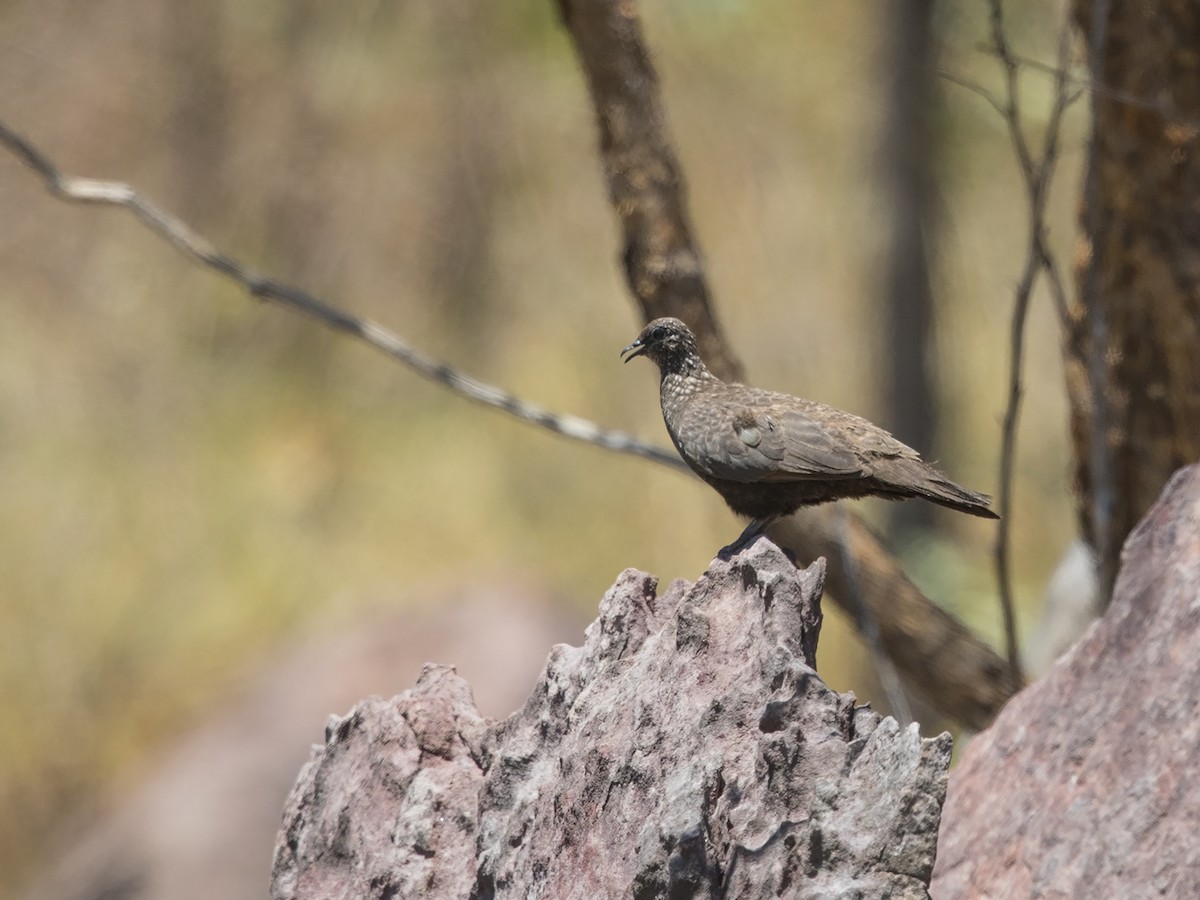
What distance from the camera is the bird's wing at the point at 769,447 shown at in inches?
158

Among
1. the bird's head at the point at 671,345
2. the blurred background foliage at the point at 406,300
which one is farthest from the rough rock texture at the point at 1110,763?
the blurred background foliage at the point at 406,300

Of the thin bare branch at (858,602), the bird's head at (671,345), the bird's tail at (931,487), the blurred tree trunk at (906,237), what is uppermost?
the blurred tree trunk at (906,237)

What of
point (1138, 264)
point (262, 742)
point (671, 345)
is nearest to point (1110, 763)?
point (671, 345)

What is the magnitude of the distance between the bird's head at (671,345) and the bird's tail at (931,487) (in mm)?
732

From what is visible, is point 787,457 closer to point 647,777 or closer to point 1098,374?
point 647,777

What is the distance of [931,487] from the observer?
157 inches

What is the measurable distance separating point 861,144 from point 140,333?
6805 mm

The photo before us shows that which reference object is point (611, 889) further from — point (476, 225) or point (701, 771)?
point (476, 225)

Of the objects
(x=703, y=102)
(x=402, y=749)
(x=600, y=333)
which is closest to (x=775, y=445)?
(x=402, y=749)

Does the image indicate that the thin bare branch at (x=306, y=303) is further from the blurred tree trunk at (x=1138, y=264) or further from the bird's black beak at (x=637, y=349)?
the blurred tree trunk at (x=1138, y=264)

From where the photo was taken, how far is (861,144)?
1384 cm

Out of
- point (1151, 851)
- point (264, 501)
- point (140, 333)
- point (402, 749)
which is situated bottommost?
point (1151, 851)

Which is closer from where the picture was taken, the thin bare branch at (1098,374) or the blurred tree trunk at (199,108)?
the thin bare branch at (1098,374)

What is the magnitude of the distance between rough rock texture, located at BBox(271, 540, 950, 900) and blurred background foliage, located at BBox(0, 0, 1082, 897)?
838 centimetres
